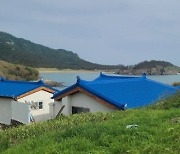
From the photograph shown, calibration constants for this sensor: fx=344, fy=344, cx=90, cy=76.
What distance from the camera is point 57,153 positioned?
21.1 ft

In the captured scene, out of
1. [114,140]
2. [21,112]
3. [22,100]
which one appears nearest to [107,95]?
[21,112]

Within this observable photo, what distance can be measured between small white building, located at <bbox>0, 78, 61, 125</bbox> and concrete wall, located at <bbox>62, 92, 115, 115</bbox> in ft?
13.4

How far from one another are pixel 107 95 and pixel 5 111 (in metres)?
11.3

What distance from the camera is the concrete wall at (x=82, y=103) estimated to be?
1993cm

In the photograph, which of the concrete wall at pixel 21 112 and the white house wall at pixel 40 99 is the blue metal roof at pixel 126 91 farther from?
the white house wall at pixel 40 99

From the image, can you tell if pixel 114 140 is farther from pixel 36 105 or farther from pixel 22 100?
pixel 36 105

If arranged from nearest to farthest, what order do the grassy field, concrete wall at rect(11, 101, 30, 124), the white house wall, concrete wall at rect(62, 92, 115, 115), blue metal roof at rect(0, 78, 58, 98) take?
the grassy field, concrete wall at rect(62, 92, 115, 115), concrete wall at rect(11, 101, 30, 124), blue metal roof at rect(0, 78, 58, 98), the white house wall

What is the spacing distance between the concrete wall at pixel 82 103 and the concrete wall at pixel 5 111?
6868mm

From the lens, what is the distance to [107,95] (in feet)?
63.8

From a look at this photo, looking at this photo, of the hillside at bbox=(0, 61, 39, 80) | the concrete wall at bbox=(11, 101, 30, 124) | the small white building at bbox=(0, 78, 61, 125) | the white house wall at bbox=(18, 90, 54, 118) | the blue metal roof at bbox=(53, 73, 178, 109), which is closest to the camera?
the blue metal roof at bbox=(53, 73, 178, 109)

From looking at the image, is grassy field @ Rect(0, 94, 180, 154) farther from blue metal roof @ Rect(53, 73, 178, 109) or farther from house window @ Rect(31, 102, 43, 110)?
house window @ Rect(31, 102, 43, 110)

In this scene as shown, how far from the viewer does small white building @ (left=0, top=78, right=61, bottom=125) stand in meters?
26.2

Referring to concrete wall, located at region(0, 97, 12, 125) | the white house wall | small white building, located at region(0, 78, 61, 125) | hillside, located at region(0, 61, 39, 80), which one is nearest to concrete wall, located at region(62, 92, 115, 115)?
small white building, located at region(0, 78, 61, 125)

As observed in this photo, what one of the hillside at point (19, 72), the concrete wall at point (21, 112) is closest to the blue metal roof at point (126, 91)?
the concrete wall at point (21, 112)
